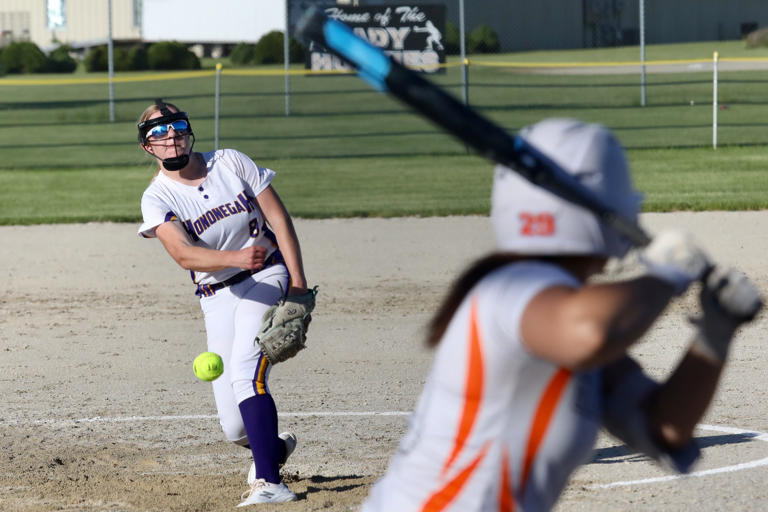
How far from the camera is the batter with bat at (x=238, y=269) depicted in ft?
18.1

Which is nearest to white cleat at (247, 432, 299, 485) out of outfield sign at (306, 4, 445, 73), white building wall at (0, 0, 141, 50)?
outfield sign at (306, 4, 445, 73)

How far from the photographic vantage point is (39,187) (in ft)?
63.1

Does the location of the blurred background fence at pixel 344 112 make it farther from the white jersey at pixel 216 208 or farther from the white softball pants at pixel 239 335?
the white softball pants at pixel 239 335

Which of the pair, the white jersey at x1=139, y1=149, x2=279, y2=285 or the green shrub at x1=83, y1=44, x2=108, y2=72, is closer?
the white jersey at x1=139, y1=149, x2=279, y2=285

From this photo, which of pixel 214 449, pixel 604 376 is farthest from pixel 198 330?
pixel 604 376

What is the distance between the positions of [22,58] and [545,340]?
45.5m

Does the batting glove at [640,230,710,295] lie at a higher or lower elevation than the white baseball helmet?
lower

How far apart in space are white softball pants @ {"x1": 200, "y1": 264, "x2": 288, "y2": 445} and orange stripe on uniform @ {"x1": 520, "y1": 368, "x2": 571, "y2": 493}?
3.50 meters

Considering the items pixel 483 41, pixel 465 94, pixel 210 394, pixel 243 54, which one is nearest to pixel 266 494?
pixel 210 394

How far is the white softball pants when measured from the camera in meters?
5.55

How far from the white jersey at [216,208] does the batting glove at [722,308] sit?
12.6 ft

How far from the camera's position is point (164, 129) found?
565 cm

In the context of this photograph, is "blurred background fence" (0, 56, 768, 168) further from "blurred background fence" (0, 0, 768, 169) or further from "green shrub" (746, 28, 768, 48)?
"green shrub" (746, 28, 768, 48)

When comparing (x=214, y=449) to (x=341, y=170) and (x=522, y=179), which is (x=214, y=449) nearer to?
(x=522, y=179)
